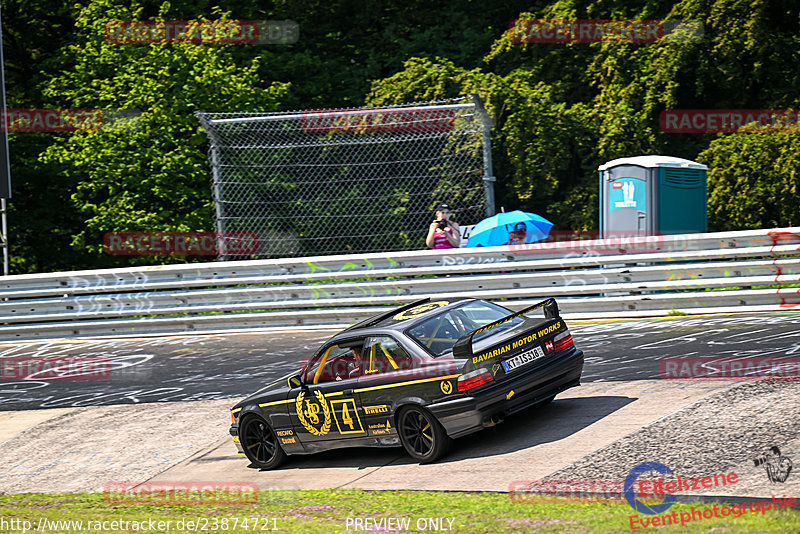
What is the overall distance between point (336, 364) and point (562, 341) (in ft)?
7.02

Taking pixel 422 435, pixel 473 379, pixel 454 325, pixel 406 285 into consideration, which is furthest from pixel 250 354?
pixel 473 379

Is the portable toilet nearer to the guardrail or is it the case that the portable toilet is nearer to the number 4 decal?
the guardrail

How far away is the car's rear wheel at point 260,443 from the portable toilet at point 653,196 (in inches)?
318

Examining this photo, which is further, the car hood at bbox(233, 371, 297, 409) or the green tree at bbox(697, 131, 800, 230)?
the green tree at bbox(697, 131, 800, 230)

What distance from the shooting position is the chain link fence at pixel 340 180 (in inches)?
627

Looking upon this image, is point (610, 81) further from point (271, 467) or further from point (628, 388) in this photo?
point (271, 467)

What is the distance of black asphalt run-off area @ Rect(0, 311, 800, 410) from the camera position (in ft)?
35.4

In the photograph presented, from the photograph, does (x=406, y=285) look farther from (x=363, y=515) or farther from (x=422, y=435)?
(x=363, y=515)

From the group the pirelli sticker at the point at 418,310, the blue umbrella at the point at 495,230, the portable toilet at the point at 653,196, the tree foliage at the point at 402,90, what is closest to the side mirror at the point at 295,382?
the pirelli sticker at the point at 418,310

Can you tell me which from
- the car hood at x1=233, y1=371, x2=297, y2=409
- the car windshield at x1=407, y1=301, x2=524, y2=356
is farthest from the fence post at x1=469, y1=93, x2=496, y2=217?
the car hood at x1=233, y1=371, x2=297, y2=409

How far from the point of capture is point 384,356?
347 inches

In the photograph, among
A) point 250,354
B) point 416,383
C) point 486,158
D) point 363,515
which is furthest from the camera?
→ point 486,158

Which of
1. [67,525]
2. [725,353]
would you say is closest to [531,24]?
[725,353]

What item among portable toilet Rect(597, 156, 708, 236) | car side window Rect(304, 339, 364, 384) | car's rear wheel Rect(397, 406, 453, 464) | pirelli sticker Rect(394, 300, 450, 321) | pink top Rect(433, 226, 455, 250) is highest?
portable toilet Rect(597, 156, 708, 236)
